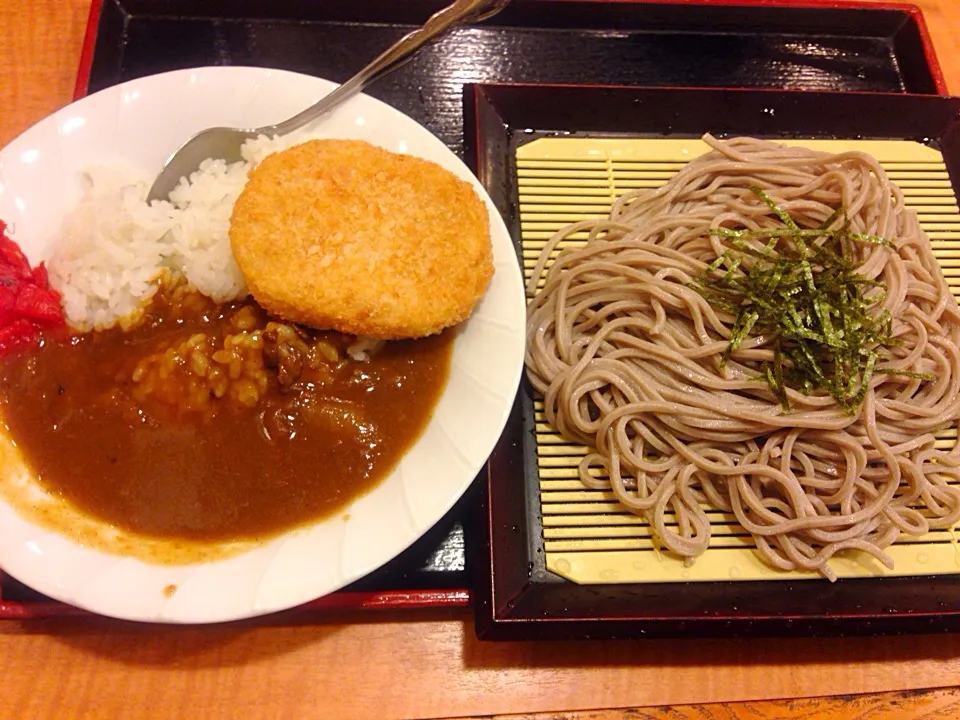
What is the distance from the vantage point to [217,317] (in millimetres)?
2326

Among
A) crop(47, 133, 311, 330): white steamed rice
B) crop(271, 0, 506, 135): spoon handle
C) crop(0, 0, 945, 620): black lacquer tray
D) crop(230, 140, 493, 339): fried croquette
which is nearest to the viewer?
crop(230, 140, 493, 339): fried croquette

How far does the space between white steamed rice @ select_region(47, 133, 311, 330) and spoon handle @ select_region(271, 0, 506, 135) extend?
0.12 metres

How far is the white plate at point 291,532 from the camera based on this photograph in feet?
6.00

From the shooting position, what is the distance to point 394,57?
2.64m

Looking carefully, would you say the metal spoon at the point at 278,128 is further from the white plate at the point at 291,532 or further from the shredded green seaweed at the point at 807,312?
the shredded green seaweed at the point at 807,312

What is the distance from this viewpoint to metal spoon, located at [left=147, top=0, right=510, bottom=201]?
8.05 ft

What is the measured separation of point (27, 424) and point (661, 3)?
11.1 ft

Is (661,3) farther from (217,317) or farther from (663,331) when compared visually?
(217,317)

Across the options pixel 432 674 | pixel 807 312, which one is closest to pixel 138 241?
pixel 432 674

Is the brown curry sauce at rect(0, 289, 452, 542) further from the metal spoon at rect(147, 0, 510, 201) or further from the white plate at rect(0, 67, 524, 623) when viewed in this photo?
the metal spoon at rect(147, 0, 510, 201)

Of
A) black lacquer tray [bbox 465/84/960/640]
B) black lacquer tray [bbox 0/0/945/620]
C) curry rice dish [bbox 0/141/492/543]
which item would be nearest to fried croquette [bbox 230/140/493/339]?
curry rice dish [bbox 0/141/492/543]

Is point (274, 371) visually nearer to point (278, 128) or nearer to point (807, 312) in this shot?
point (278, 128)

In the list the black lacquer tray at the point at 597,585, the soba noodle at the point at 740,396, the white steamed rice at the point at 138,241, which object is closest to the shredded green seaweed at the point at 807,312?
the soba noodle at the point at 740,396

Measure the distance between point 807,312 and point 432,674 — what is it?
1885 mm
